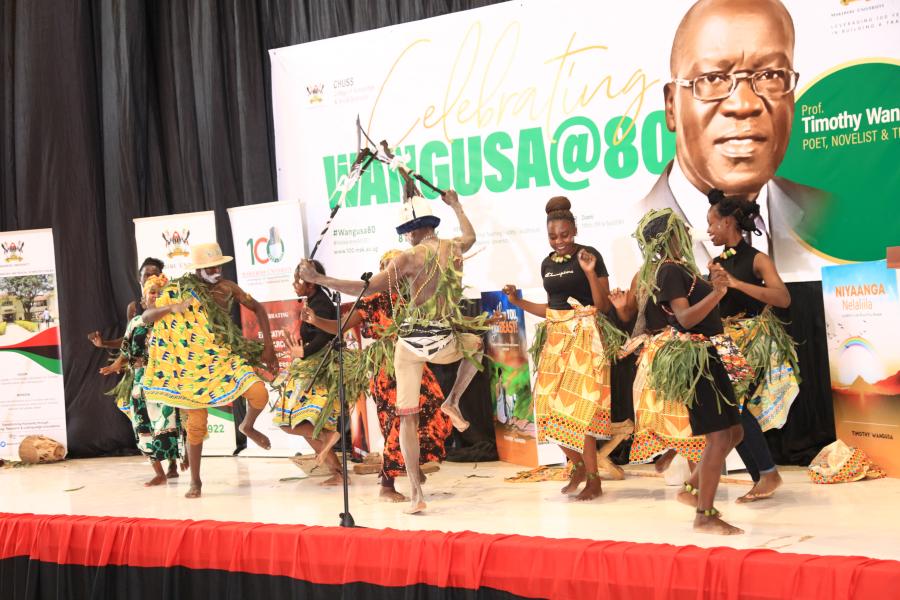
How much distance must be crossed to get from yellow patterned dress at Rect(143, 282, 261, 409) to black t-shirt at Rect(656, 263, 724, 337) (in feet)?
10.00

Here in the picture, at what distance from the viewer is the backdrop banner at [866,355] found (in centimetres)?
600

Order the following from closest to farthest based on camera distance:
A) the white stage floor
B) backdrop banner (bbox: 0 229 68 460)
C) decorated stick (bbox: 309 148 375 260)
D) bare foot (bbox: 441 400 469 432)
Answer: the white stage floor
bare foot (bbox: 441 400 469 432)
decorated stick (bbox: 309 148 375 260)
backdrop banner (bbox: 0 229 68 460)

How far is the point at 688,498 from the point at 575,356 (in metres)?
1.04

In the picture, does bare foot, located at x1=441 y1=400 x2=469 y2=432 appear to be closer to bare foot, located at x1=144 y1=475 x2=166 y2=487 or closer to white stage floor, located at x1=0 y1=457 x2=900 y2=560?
white stage floor, located at x1=0 y1=457 x2=900 y2=560

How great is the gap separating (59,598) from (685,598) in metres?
3.16

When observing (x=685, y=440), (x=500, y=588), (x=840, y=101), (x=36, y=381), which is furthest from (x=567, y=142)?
(x=36, y=381)

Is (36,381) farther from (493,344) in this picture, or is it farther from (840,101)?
(840,101)

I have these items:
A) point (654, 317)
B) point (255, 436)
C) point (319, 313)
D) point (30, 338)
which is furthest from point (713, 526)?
point (30, 338)

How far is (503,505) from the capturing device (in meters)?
5.75

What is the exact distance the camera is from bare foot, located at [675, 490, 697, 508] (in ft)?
17.3

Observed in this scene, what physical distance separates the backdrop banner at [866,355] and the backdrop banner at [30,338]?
6.53 metres

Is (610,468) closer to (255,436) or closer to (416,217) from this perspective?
(416,217)

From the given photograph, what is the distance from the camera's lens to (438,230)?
25.0 feet

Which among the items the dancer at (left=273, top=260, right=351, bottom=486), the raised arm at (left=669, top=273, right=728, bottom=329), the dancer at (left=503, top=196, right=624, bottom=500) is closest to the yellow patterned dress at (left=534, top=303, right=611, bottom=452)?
the dancer at (left=503, top=196, right=624, bottom=500)
